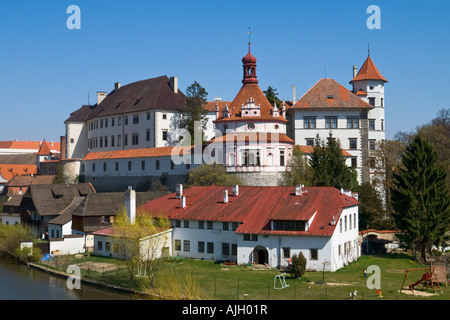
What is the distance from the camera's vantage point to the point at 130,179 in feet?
217

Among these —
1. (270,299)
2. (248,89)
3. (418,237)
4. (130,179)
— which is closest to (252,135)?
(248,89)

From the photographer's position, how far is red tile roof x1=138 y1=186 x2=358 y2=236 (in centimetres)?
3819

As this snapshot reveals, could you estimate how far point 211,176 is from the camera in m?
54.8

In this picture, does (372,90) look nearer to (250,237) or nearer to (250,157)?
(250,157)

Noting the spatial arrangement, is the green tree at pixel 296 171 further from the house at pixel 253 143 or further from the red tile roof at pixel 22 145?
the red tile roof at pixel 22 145

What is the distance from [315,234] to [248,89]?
28808mm

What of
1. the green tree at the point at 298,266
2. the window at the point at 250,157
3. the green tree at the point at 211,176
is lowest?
the green tree at the point at 298,266

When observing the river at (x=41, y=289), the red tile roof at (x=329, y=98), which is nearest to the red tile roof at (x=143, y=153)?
the red tile roof at (x=329, y=98)

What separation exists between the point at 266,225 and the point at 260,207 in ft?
9.42

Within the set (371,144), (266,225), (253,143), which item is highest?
(371,144)

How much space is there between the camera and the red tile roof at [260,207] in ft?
125

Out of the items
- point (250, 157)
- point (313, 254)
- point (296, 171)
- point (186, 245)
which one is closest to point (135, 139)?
point (250, 157)

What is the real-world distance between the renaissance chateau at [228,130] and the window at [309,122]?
0.39 feet
